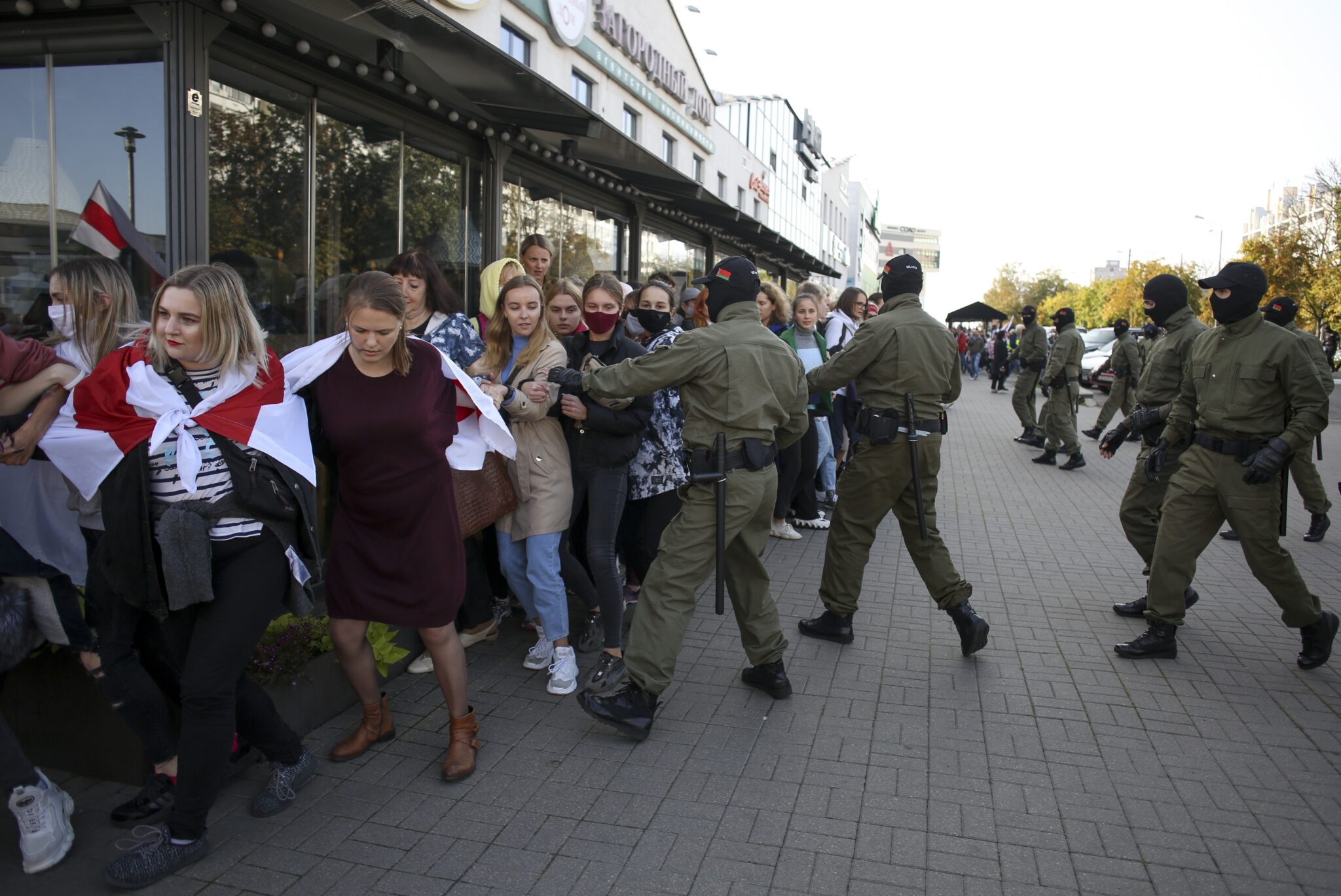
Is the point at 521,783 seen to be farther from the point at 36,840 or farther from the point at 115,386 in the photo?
the point at 115,386

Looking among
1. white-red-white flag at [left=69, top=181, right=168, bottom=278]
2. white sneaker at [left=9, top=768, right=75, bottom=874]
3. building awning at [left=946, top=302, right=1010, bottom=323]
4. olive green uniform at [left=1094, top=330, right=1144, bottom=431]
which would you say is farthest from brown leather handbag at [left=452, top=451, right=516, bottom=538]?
building awning at [left=946, top=302, right=1010, bottom=323]

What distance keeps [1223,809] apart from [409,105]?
756cm

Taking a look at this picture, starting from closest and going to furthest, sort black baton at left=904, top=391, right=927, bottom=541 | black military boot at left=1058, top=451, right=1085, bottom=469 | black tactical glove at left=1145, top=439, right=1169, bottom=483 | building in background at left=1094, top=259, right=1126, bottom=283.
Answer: black baton at left=904, top=391, right=927, bottom=541, black tactical glove at left=1145, top=439, right=1169, bottom=483, black military boot at left=1058, top=451, right=1085, bottom=469, building in background at left=1094, top=259, right=1126, bottom=283

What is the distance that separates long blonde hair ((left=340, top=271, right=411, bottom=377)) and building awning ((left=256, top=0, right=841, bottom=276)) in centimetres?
271

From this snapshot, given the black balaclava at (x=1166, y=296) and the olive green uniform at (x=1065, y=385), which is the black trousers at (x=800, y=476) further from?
the olive green uniform at (x=1065, y=385)

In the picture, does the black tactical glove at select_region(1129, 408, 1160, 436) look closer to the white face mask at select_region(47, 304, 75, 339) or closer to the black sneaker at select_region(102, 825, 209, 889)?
the black sneaker at select_region(102, 825, 209, 889)

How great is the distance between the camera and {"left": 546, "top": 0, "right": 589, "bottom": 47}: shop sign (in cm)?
1753

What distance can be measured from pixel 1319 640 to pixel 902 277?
2.84 metres

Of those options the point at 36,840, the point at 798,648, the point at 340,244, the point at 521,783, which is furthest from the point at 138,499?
the point at 340,244

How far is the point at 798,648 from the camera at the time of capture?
509 cm

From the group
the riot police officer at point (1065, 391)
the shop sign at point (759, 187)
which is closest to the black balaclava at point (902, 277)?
the riot police officer at point (1065, 391)

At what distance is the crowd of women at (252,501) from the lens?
296 centimetres

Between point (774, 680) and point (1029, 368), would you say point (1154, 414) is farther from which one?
point (1029, 368)

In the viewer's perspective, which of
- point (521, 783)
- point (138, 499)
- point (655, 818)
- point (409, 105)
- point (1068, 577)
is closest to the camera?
point (138, 499)
